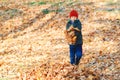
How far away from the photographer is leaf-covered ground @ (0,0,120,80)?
989 centimetres

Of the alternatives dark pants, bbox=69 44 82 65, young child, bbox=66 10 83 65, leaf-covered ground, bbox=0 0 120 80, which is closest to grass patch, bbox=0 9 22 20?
leaf-covered ground, bbox=0 0 120 80

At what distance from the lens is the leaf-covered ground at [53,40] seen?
9891mm

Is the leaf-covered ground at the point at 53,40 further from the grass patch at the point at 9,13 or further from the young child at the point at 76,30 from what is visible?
the young child at the point at 76,30

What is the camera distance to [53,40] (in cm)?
1476

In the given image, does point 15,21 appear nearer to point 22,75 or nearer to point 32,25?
point 32,25

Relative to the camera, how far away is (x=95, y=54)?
1163cm

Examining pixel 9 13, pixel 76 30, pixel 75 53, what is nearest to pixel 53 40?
pixel 75 53

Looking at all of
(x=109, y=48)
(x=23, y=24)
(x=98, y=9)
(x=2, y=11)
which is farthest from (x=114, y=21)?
(x=2, y=11)

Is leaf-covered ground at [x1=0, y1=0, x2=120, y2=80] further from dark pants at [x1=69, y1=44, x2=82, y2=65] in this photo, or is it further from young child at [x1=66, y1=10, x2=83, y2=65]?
young child at [x1=66, y1=10, x2=83, y2=65]

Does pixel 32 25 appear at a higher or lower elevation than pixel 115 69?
lower

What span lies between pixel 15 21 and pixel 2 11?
2.83 meters

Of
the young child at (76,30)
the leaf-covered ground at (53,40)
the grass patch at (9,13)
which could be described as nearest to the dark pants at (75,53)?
the young child at (76,30)

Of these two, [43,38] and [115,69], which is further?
[43,38]

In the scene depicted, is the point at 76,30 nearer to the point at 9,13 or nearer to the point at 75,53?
the point at 75,53
